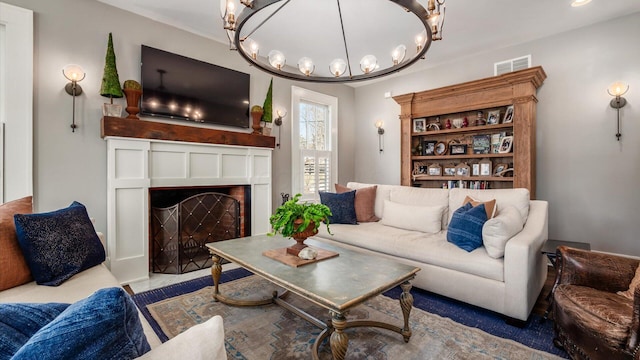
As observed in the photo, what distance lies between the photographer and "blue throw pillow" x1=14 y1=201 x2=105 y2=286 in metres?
1.64

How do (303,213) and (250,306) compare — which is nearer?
(303,213)

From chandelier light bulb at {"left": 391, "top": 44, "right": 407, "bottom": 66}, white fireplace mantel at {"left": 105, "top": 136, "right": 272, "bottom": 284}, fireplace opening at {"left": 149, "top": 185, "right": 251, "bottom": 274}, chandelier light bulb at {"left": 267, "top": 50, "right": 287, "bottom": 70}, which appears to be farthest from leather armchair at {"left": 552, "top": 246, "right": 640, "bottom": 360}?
white fireplace mantel at {"left": 105, "top": 136, "right": 272, "bottom": 284}

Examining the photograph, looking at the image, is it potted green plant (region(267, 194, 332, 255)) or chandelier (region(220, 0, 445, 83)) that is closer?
potted green plant (region(267, 194, 332, 255))

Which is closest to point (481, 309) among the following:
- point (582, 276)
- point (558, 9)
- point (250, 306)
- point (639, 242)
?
point (582, 276)

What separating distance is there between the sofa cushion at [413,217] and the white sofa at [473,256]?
68mm

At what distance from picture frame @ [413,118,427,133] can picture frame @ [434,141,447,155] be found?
32cm

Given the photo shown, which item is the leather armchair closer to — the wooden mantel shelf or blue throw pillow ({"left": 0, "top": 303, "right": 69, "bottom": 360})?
blue throw pillow ({"left": 0, "top": 303, "right": 69, "bottom": 360})

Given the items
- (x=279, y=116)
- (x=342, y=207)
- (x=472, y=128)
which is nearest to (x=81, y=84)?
(x=279, y=116)

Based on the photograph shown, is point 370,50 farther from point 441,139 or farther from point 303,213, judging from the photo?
point 303,213

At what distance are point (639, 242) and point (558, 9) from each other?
2.63m

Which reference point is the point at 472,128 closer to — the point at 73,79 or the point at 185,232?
the point at 185,232

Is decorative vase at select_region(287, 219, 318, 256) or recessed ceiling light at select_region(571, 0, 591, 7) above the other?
recessed ceiling light at select_region(571, 0, 591, 7)

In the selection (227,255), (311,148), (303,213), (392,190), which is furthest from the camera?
(311,148)

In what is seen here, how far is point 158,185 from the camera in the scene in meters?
3.14
